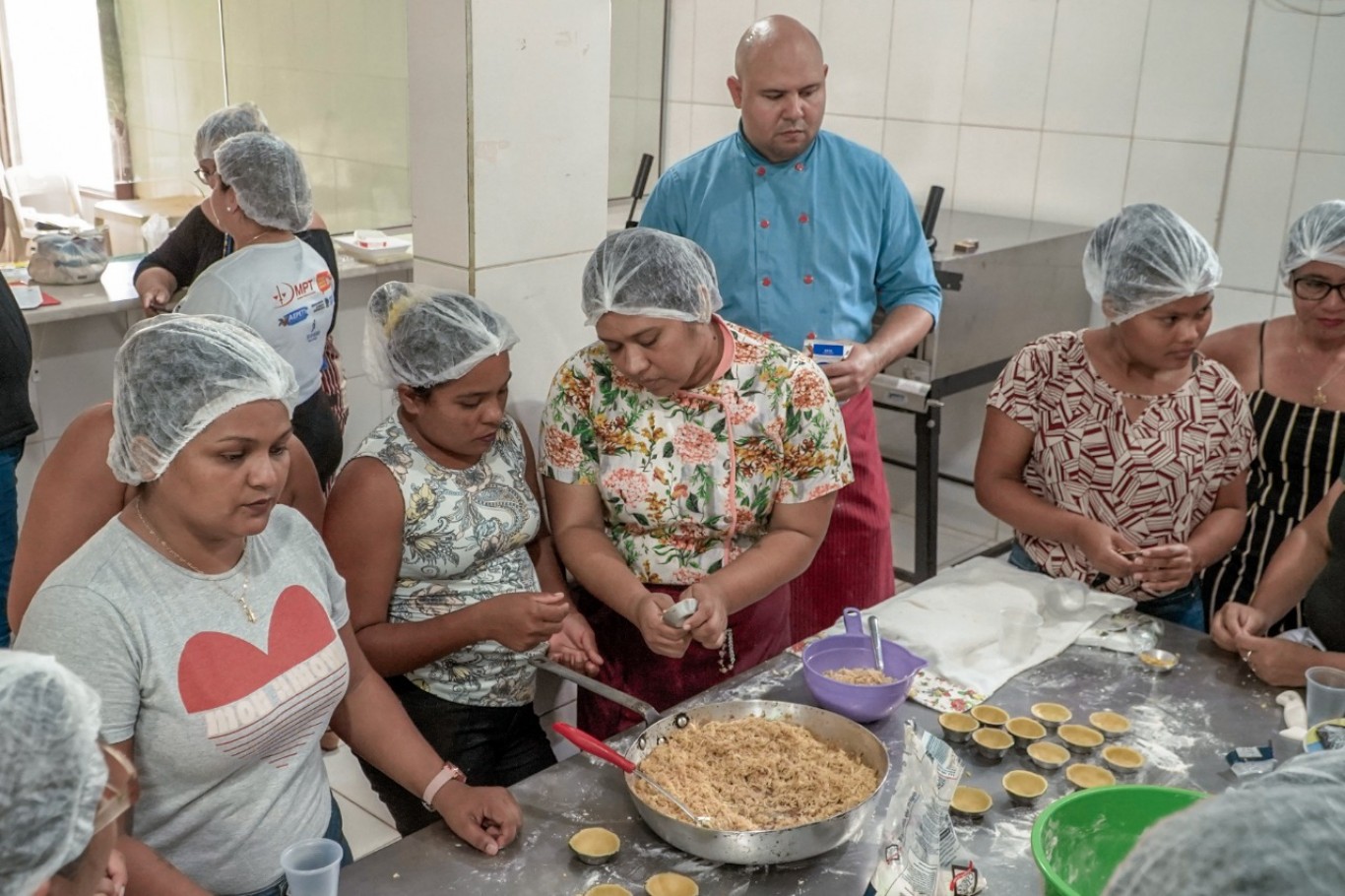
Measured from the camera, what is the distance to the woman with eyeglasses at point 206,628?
152 cm

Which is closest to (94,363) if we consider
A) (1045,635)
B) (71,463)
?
(71,463)

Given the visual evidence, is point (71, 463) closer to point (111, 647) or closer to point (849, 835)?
point (111, 647)

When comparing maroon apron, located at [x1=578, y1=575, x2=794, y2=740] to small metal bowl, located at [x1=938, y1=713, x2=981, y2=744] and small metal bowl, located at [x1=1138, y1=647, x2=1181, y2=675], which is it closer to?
small metal bowl, located at [x1=938, y1=713, x2=981, y2=744]

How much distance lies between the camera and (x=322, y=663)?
1722 mm

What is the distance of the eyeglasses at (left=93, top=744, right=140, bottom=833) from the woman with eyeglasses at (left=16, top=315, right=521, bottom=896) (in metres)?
0.43

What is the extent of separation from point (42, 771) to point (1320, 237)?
2557 millimetres

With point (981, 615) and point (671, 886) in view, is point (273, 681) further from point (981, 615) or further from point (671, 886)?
point (981, 615)

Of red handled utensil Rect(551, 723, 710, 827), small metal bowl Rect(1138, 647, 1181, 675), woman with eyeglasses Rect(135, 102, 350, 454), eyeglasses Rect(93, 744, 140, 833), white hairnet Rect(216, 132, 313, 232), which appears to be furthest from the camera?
woman with eyeglasses Rect(135, 102, 350, 454)

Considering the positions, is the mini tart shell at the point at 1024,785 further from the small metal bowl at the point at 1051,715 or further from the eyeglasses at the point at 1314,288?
the eyeglasses at the point at 1314,288

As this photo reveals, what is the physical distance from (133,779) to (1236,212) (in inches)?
153

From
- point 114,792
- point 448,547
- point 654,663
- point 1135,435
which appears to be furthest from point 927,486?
point 114,792

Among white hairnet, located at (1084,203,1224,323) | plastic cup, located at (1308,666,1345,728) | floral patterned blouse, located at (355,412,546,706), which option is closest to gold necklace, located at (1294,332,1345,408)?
white hairnet, located at (1084,203,1224,323)

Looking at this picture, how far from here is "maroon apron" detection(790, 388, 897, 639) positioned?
9.36 feet

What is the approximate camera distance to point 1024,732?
6.35 ft
